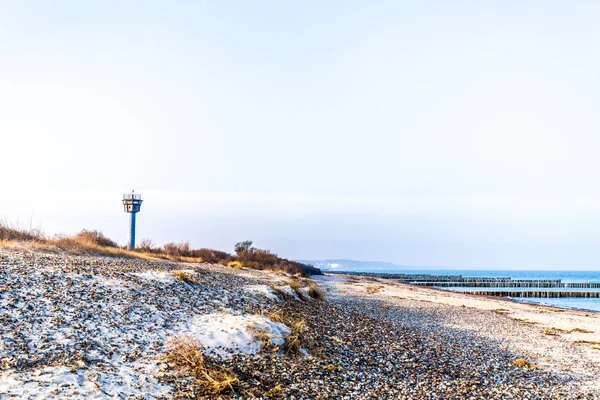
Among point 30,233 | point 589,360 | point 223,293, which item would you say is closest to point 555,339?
point 589,360

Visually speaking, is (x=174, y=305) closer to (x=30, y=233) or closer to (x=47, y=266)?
(x=47, y=266)

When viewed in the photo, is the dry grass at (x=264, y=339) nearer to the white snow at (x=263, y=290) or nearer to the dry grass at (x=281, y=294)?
the white snow at (x=263, y=290)

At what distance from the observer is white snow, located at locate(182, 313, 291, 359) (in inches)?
378

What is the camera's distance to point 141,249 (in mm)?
37344

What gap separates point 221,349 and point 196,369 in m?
1.24

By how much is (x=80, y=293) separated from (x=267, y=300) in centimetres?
567

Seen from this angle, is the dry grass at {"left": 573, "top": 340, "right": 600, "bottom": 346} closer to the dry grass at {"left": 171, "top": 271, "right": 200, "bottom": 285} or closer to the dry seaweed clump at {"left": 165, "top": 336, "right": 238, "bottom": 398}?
the dry grass at {"left": 171, "top": 271, "right": 200, "bottom": 285}

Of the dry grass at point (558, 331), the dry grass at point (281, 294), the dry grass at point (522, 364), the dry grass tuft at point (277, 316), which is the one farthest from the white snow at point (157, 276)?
the dry grass at point (558, 331)

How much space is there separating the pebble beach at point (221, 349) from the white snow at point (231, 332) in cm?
2

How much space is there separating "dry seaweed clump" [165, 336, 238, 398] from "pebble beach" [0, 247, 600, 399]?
12 cm

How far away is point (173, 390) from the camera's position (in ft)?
24.9

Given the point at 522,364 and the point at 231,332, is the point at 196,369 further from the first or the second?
the point at 522,364

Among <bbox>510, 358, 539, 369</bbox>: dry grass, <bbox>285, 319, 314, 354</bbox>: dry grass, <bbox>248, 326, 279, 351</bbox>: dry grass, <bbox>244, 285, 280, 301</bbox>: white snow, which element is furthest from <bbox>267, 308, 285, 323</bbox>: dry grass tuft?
<bbox>510, 358, 539, 369</bbox>: dry grass

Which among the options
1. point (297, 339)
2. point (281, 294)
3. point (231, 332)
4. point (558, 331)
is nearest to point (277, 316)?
point (297, 339)
